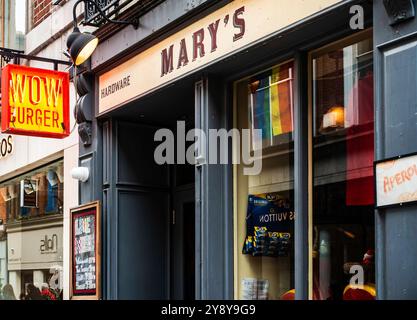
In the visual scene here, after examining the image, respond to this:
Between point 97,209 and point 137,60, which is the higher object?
point 137,60

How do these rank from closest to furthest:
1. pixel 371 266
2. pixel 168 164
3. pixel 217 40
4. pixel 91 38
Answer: pixel 371 266 → pixel 217 40 → pixel 91 38 → pixel 168 164

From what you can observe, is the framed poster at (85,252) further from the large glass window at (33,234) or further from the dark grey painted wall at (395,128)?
the dark grey painted wall at (395,128)

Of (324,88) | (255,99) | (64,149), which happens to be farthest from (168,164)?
(324,88)

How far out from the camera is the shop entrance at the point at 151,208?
28.4 ft

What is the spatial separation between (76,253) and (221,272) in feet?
8.84

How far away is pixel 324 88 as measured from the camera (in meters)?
6.18

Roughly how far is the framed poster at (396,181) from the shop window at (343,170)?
1.89ft

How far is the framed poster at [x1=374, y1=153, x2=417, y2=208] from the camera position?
15.5 feet

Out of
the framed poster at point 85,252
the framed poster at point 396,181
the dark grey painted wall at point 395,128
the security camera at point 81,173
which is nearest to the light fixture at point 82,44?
the security camera at point 81,173

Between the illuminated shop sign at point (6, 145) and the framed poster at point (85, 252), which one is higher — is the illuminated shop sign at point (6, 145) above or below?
above

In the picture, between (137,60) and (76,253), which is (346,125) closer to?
(137,60)

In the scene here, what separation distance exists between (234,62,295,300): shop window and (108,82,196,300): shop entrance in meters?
1.56

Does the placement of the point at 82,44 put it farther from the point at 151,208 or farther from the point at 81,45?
the point at 151,208

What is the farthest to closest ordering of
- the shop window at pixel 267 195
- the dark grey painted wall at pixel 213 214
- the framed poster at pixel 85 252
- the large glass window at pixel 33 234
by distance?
1. the large glass window at pixel 33 234
2. the framed poster at pixel 85 252
3. the dark grey painted wall at pixel 213 214
4. the shop window at pixel 267 195
